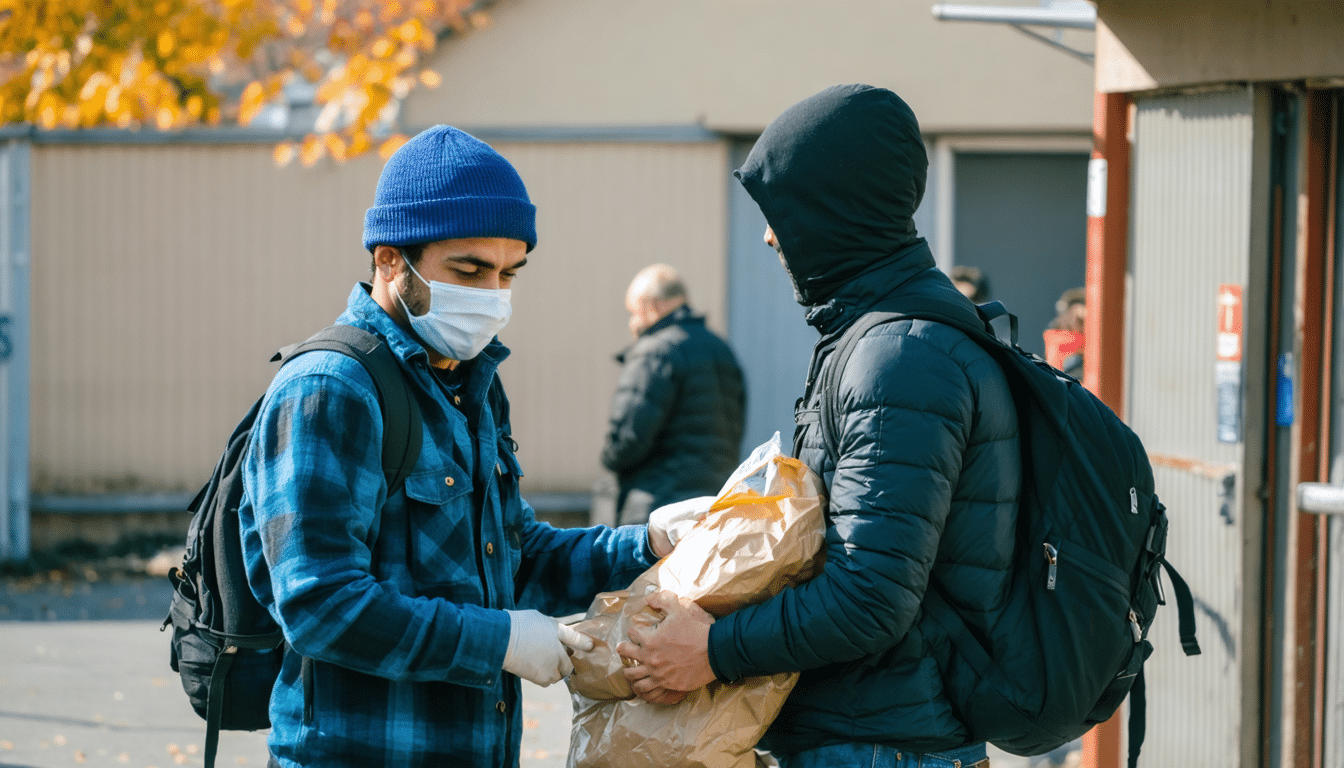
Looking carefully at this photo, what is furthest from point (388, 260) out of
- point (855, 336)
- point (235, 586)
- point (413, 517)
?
point (855, 336)

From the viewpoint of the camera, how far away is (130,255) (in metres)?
9.45

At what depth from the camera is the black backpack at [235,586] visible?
222 cm

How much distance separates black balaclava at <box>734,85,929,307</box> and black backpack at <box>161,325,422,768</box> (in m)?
0.73

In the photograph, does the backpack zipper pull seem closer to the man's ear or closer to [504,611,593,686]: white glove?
[504,611,593,686]: white glove

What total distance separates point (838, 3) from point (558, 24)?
201 centimetres

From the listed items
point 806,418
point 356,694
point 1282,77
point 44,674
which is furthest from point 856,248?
point 44,674

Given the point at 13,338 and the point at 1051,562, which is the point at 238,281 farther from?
the point at 1051,562

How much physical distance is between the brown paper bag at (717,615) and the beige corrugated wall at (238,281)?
7145 mm

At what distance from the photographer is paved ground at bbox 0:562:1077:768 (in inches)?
211

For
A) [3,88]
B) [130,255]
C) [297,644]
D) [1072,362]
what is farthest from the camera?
[130,255]

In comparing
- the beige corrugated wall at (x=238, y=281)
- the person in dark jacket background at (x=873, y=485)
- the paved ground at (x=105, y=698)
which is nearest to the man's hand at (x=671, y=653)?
the person in dark jacket background at (x=873, y=485)

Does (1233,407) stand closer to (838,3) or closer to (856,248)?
(856,248)

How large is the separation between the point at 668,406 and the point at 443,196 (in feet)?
12.6

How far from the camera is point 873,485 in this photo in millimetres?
2131
